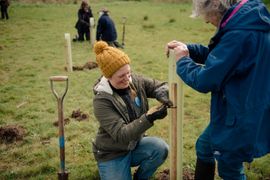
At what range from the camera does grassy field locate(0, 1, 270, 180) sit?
5.42 m

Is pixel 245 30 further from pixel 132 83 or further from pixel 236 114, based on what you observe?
pixel 132 83

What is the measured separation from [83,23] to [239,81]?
1384cm

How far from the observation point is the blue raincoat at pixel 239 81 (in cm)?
280

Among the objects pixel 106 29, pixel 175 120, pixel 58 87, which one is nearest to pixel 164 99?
pixel 175 120

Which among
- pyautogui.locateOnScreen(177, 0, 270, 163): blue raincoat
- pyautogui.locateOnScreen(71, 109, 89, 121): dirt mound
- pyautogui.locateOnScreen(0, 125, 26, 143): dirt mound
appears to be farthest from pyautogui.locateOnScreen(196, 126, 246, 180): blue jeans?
pyautogui.locateOnScreen(71, 109, 89, 121): dirt mound

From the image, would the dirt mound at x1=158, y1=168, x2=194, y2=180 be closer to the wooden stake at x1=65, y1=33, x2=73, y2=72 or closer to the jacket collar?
the jacket collar

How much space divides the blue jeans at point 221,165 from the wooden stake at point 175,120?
0.74ft

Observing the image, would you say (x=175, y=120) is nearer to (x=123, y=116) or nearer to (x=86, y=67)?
(x=123, y=116)

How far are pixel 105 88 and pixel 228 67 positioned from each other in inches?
53.6

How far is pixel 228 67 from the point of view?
9.33ft

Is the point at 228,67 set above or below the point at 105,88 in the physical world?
above

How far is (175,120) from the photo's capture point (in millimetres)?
3779

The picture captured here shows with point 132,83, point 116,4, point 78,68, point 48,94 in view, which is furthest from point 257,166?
point 116,4

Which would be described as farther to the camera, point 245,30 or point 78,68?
point 78,68
